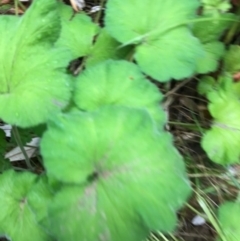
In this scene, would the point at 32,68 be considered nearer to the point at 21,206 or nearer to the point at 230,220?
the point at 21,206

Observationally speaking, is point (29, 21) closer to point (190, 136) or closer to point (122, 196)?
point (122, 196)

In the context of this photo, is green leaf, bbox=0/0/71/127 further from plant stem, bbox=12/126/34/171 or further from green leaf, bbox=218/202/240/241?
green leaf, bbox=218/202/240/241

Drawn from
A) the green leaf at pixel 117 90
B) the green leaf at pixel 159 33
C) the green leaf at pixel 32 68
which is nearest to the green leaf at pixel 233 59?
the green leaf at pixel 159 33

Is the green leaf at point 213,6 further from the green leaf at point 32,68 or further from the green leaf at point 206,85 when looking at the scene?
the green leaf at point 32,68

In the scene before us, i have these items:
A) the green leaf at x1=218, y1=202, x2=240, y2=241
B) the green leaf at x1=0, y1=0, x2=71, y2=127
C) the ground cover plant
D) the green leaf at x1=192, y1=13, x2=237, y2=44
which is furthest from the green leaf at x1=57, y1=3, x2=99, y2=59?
the green leaf at x1=218, y1=202, x2=240, y2=241

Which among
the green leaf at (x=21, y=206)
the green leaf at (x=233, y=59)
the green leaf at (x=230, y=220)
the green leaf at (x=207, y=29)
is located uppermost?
the green leaf at (x=207, y=29)

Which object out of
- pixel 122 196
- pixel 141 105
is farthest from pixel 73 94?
pixel 122 196

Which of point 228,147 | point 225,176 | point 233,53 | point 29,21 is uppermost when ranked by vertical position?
point 29,21
